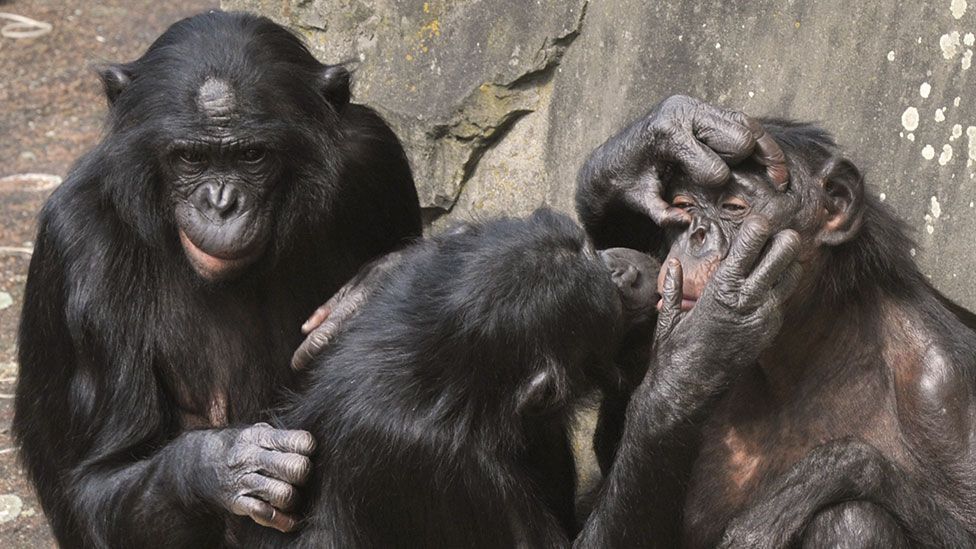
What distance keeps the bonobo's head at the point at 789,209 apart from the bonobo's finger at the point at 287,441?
1402mm

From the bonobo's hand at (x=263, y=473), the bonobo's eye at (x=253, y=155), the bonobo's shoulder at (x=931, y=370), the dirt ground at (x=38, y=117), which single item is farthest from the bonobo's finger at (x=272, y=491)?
the dirt ground at (x=38, y=117)

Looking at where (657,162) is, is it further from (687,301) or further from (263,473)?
(263,473)

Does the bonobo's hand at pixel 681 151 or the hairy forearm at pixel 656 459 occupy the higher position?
the bonobo's hand at pixel 681 151

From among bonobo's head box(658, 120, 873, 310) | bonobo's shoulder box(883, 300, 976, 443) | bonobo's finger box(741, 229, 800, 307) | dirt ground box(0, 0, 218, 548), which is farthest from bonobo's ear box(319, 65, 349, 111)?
dirt ground box(0, 0, 218, 548)

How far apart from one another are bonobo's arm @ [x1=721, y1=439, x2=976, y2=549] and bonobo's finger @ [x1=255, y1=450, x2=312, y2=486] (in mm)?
1572

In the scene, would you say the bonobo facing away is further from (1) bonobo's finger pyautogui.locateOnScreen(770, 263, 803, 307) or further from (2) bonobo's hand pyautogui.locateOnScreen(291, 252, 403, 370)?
(2) bonobo's hand pyautogui.locateOnScreen(291, 252, 403, 370)

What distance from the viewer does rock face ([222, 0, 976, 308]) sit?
18.5 feet

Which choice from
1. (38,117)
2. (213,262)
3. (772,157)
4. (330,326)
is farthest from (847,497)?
(38,117)

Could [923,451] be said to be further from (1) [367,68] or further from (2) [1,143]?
(2) [1,143]

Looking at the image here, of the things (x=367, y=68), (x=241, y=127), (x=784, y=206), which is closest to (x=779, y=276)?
(x=784, y=206)

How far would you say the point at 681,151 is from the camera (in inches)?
207

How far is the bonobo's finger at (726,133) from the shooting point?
5.07 m

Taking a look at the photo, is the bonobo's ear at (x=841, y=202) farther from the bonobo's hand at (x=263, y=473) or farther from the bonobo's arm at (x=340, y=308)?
the bonobo's hand at (x=263, y=473)

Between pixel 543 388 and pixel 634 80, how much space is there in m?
2.47
